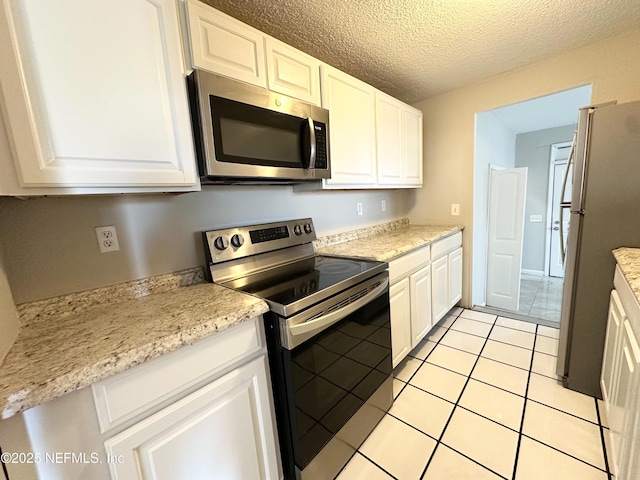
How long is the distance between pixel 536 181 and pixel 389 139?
3.19 metres

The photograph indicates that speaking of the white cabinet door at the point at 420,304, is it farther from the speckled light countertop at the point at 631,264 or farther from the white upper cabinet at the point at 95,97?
the white upper cabinet at the point at 95,97

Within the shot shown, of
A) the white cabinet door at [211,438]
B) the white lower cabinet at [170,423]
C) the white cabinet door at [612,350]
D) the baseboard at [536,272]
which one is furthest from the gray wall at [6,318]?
→ the baseboard at [536,272]

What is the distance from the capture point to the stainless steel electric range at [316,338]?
1.02 m

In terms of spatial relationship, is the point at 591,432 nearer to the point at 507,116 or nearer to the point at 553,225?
the point at 507,116

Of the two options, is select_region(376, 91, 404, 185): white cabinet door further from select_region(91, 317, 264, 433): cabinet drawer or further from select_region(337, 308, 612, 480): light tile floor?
select_region(91, 317, 264, 433): cabinet drawer

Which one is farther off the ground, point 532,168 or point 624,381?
point 532,168

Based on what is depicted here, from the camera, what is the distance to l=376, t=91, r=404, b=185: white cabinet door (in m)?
2.06

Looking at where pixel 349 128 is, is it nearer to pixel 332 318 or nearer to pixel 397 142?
→ pixel 397 142

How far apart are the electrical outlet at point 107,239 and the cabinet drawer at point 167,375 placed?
0.65 metres

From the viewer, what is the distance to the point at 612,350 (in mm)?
1230

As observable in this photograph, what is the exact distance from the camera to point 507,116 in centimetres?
312

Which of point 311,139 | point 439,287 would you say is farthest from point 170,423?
point 439,287

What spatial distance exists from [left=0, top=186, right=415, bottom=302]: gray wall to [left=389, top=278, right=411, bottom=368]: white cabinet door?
0.93 metres

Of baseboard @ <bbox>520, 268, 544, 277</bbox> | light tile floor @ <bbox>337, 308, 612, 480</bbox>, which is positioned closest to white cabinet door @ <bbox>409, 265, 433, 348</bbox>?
light tile floor @ <bbox>337, 308, 612, 480</bbox>
